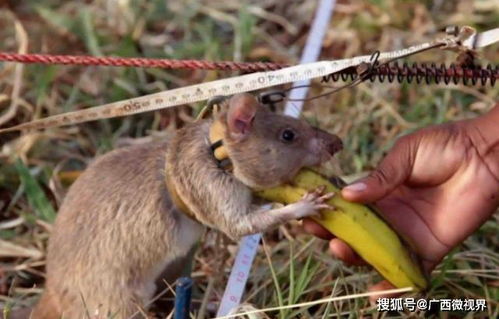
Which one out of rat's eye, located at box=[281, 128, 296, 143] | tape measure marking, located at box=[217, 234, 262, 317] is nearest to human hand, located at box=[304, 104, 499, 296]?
rat's eye, located at box=[281, 128, 296, 143]

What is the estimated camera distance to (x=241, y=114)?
261 centimetres

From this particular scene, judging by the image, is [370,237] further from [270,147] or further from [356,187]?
[270,147]

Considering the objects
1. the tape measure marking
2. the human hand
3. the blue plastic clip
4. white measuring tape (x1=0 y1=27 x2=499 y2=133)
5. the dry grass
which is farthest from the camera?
the dry grass

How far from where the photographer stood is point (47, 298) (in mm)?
2953

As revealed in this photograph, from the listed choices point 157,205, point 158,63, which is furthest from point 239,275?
point 158,63

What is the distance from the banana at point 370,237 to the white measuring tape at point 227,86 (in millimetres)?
307

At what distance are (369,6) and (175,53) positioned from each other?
110cm

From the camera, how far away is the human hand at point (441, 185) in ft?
9.32

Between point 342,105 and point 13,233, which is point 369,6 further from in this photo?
point 13,233

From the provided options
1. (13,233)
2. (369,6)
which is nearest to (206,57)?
(369,6)

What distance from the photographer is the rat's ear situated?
102 inches

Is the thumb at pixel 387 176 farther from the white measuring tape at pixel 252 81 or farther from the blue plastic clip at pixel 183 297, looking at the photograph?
the blue plastic clip at pixel 183 297

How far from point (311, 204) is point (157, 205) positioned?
0.53 m

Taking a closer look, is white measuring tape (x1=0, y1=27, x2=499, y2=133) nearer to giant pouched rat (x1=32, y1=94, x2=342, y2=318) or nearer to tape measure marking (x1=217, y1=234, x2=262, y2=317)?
giant pouched rat (x1=32, y1=94, x2=342, y2=318)
